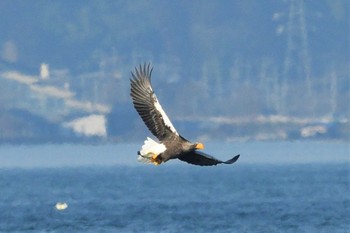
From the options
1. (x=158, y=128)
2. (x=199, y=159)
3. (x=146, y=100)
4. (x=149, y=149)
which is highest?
(x=146, y=100)

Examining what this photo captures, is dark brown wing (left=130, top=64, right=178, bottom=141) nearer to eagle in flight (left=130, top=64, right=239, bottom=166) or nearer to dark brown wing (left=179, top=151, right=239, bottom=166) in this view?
eagle in flight (left=130, top=64, right=239, bottom=166)

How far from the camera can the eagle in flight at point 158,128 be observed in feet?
90.2

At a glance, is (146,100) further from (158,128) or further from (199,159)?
(199,159)

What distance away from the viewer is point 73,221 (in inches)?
2467

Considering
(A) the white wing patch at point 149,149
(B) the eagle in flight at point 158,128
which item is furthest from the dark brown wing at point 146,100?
(A) the white wing patch at point 149,149

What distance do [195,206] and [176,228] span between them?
1613 cm

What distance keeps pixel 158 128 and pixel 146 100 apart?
680 millimetres

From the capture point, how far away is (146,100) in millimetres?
28422

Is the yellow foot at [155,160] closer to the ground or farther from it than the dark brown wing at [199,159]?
closer to the ground

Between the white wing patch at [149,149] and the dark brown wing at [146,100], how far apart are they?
0.73 metres

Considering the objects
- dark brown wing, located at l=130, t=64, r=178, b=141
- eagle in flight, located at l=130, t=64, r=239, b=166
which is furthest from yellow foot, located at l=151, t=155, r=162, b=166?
dark brown wing, located at l=130, t=64, r=178, b=141

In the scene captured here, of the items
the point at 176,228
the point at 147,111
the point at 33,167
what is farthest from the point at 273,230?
the point at 33,167

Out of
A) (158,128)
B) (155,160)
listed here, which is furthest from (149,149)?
(158,128)

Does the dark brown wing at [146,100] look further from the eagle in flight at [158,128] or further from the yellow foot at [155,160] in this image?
the yellow foot at [155,160]
